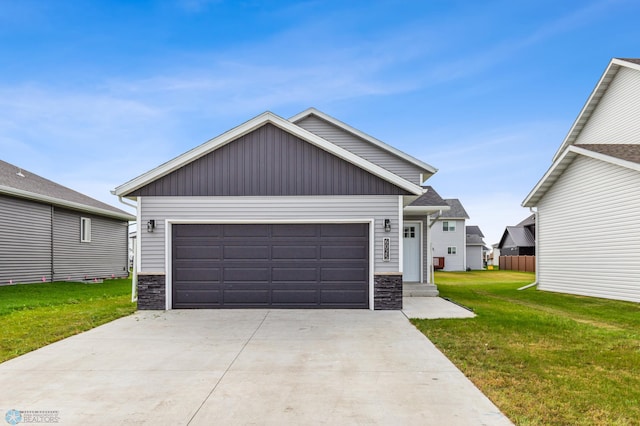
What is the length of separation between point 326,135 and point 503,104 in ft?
31.2

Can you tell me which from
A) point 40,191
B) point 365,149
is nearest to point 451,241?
point 365,149

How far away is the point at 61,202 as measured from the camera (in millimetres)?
17312

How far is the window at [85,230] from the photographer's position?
1977cm

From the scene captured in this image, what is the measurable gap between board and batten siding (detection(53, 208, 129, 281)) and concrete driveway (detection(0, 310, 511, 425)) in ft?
41.2

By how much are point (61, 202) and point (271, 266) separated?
38.8ft

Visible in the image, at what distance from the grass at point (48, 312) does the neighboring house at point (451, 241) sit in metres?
27.0

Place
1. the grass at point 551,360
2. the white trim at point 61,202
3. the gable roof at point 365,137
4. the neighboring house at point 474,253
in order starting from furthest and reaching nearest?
the neighboring house at point 474,253
the white trim at point 61,202
the gable roof at point 365,137
the grass at point 551,360

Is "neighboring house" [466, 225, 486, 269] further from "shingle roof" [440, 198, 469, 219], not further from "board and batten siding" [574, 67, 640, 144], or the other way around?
"board and batten siding" [574, 67, 640, 144]

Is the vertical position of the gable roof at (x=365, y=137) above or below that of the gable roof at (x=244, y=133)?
above

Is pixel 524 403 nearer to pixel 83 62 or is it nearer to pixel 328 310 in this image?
pixel 328 310

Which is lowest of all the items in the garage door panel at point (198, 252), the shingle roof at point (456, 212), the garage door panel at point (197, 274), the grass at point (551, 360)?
the grass at point (551, 360)

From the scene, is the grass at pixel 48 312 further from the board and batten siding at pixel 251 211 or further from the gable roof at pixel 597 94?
the gable roof at pixel 597 94

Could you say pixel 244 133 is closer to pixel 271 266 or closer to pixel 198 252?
pixel 198 252

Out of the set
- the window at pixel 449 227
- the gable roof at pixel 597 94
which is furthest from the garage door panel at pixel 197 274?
the window at pixel 449 227
